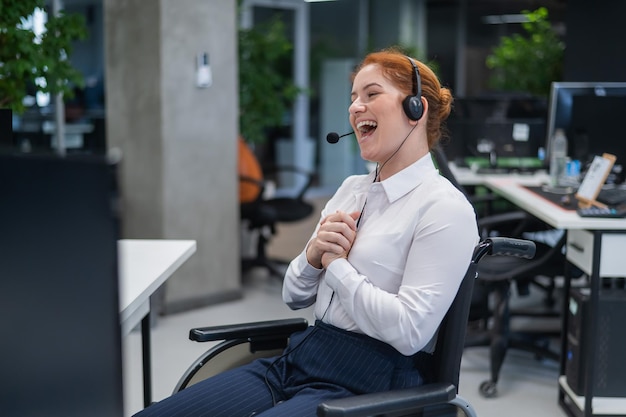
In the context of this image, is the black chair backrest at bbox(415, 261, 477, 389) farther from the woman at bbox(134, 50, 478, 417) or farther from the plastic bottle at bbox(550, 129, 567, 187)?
the plastic bottle at bbox(550, 129, 567, 187)

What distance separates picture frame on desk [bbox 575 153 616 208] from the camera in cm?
308

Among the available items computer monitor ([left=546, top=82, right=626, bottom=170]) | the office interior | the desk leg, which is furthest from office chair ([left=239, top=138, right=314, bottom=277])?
the desk leg

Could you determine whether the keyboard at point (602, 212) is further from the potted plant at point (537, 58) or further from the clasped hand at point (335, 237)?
the potted plant at point (537, 58)

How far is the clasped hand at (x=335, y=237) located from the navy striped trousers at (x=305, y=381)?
17 centimetres

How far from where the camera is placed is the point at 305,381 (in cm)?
172

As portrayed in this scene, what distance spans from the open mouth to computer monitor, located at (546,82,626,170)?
234 centimetres

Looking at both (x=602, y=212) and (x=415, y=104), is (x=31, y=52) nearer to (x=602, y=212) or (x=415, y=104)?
(x=415, y=104)

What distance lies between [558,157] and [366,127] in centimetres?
245

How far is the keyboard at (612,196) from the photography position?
3.21 metres

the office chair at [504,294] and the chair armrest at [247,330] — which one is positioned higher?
the chair armrest at [247,330]

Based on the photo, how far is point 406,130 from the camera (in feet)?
5.90

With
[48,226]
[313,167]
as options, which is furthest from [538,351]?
[313,167]

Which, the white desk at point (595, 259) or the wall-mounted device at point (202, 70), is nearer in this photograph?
the white desk at point (595, 259)

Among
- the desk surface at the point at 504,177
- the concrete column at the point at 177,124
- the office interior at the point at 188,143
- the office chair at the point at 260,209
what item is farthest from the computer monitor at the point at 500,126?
the concrete column at the point at 177,124
